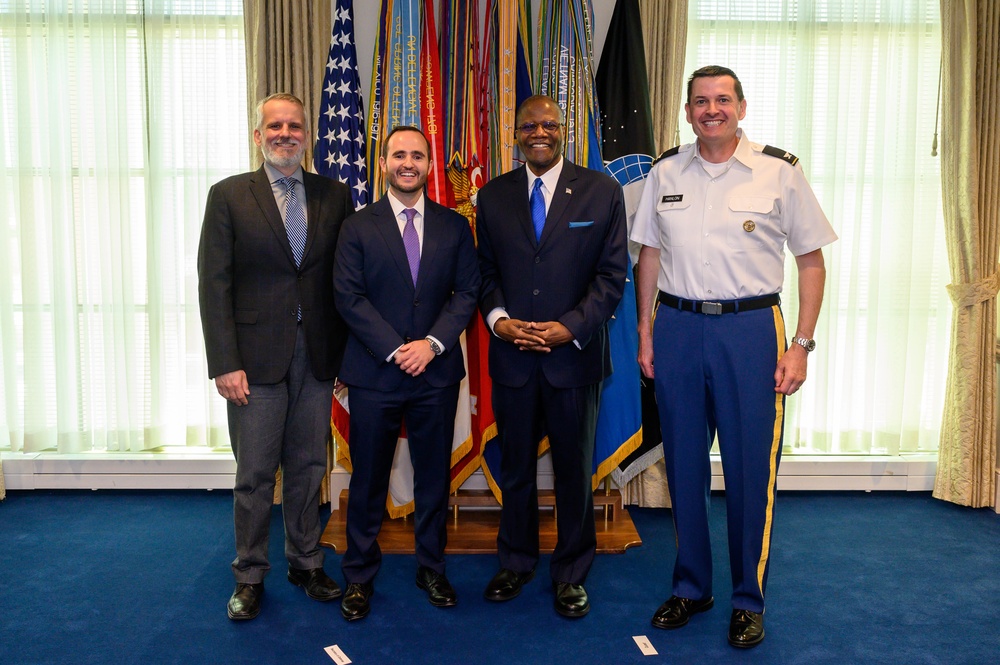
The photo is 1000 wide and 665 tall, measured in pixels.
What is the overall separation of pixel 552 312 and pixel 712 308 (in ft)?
1.77

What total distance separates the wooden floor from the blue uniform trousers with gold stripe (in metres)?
0.68

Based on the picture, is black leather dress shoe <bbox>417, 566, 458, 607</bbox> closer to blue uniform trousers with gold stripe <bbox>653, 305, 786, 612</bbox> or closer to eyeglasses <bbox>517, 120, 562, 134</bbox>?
blue uniform trousers with gold stripe <bbox>653, 305, 786, 612</bbox>

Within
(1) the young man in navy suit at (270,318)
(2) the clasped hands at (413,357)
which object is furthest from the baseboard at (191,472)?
(2) the clasped hands at (413,357)

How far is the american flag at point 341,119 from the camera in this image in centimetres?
352

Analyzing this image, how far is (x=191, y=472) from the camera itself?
4.11m

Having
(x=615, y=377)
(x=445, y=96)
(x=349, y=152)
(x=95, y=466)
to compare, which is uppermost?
(x=445, y=96)

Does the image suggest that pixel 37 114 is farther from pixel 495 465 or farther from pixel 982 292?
pixel 982 292

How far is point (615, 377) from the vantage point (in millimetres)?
3506

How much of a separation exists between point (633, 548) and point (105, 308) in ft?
9.29

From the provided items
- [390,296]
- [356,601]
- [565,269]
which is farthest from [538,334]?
[356,601]

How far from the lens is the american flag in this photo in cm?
352

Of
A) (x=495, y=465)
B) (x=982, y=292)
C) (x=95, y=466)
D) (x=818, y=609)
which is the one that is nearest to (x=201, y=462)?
(x=95, y=466)

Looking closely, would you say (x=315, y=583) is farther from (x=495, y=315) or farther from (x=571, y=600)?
(x=495, y=315)

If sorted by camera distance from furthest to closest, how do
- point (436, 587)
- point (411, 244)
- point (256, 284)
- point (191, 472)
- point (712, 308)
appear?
point (191, 472) → point (436, 587) → point (411, 244) → point (256, 284) → point (712, 308)
